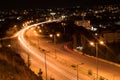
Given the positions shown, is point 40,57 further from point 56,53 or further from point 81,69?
point 81,69

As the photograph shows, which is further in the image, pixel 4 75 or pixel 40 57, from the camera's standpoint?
pixel 40 57

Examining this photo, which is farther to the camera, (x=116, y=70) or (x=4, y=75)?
(x=116, y=70)

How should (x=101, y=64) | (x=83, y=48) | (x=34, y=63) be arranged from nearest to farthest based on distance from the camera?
(x=101, y=64) → (x=34, y=63) → (x=83, y=48)

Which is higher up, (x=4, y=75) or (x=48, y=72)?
(x=4, y=75)

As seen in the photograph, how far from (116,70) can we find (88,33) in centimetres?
3603

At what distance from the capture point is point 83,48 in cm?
7406

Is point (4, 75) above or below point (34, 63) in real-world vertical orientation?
above

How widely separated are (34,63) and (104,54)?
16.3m

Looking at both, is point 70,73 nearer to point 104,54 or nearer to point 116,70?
point 116,70

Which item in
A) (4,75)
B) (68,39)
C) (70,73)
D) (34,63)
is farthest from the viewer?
(68,39)

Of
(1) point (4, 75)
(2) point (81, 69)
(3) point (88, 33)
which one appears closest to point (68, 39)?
(3) point (88, 33)

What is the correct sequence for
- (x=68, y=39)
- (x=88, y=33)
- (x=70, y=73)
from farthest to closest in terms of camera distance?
(x=68, y=39)
(x=88, y=33)
(x=70, y=73)

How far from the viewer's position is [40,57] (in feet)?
224

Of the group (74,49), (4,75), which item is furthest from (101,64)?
(4,75)
